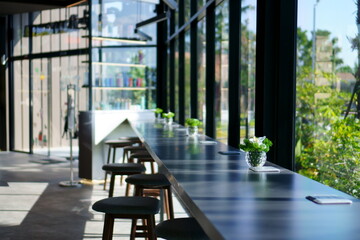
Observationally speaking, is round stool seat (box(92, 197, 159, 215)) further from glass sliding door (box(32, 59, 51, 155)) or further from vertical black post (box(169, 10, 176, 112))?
glass sliding door (box(32, 59, 51, 155))

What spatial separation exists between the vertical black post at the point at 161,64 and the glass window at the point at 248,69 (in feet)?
17.1

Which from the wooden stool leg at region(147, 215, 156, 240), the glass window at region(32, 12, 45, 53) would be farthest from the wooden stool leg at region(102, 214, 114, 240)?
the glass window at region(32, 12, 45, 53)

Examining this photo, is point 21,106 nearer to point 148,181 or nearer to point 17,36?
point 17,36

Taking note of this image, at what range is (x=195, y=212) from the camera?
1.98 metres

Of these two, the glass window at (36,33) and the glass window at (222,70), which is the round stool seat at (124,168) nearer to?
the glass window at (222,70)

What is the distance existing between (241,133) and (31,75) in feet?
28.2

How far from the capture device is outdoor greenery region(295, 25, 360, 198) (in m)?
2.75

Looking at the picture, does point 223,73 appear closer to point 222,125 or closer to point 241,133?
point 222,125

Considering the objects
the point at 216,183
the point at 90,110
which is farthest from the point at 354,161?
the point at 90,110

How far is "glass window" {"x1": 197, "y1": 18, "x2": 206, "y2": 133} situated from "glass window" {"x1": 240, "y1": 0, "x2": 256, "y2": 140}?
1.82 metres

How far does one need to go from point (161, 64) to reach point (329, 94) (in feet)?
24.6

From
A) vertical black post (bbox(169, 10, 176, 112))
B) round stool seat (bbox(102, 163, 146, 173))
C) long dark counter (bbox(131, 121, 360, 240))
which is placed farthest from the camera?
vertical black post (bbox(169, 10, 176, 112))

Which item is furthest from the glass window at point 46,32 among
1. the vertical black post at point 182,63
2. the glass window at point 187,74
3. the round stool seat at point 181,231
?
the round stool seat at point 181,231

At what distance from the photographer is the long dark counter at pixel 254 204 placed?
162 centimetres
